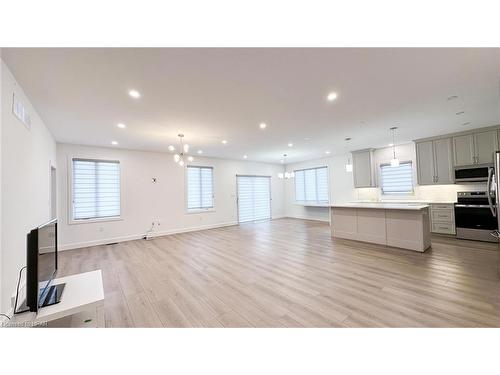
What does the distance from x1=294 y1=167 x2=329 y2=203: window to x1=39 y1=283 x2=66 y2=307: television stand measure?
8.42 meters

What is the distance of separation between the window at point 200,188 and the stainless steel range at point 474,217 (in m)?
7.24

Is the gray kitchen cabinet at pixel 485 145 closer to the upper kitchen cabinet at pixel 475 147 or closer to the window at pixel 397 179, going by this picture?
the upper kitchen cabinet at pixel 475 147

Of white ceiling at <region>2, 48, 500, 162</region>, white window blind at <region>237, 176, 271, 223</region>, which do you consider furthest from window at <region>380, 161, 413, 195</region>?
white window blind at <region>237, 176, 271, 223</region>

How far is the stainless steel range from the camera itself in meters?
4.48

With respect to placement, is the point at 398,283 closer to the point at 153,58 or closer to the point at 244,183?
the point at 153,58

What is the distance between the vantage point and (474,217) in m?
4.67

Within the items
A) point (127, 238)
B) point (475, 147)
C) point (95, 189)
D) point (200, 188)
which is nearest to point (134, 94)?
point (95, 189)

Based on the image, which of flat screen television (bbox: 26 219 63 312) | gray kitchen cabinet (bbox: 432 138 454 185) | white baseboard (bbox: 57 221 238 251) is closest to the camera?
flat screen television (bbox: 26 219 63 312)

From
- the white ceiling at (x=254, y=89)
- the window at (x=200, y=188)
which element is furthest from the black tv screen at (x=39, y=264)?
the window at (x=200, y=188)

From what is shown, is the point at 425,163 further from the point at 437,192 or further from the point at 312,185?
the point at 312,185

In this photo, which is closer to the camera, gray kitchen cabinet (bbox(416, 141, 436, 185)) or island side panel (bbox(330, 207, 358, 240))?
island side panel (bbox(330, 207, 358, 240))

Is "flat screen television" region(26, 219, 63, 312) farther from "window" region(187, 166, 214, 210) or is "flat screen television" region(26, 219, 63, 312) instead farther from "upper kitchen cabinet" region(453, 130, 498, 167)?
"upper kitchen cabinet" region(453, 130, 498, 167)

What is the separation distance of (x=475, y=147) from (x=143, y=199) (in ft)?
29.6
